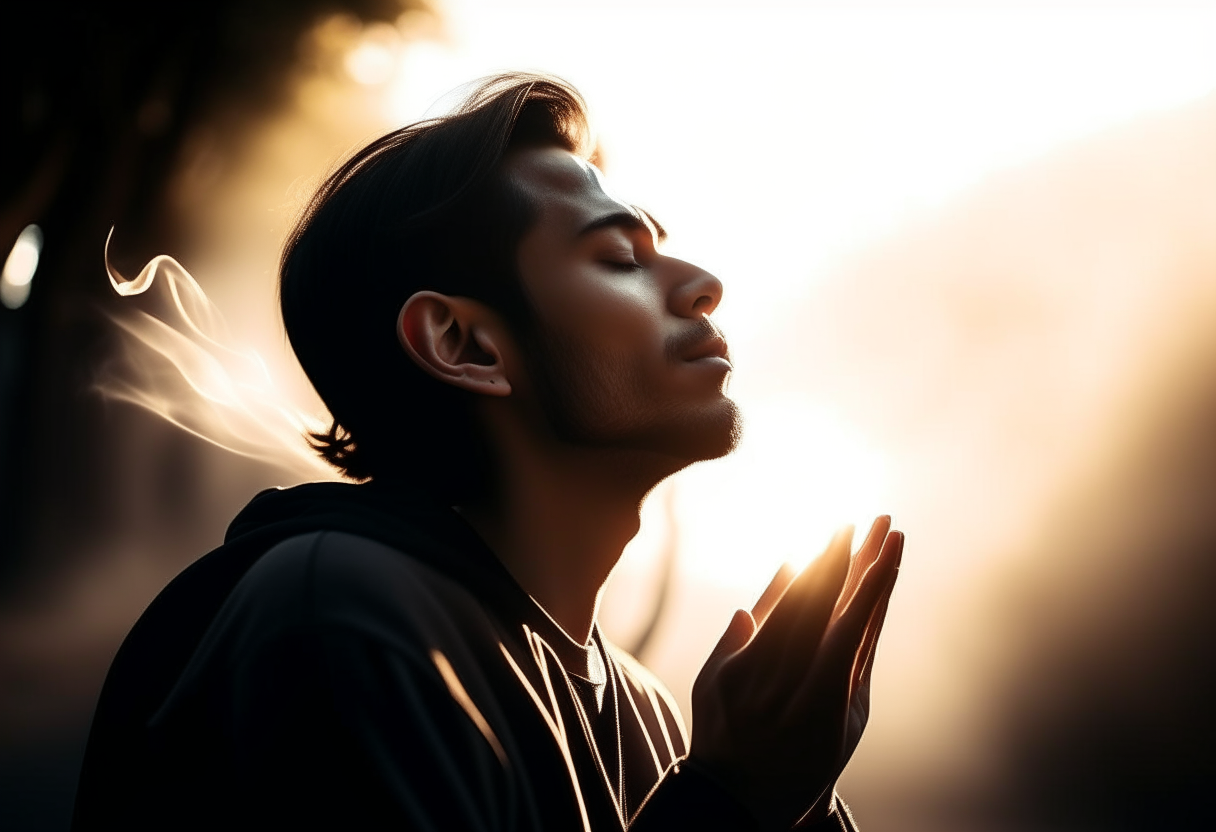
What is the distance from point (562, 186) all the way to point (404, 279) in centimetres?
27

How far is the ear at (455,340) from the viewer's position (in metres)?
1.35

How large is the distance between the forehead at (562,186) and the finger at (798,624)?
25.3 inches

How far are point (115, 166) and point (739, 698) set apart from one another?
3237mm

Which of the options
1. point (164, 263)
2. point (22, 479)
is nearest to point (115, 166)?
point (164, 263)

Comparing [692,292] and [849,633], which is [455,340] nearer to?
[692,292]

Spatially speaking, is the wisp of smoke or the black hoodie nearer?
the black hoodie

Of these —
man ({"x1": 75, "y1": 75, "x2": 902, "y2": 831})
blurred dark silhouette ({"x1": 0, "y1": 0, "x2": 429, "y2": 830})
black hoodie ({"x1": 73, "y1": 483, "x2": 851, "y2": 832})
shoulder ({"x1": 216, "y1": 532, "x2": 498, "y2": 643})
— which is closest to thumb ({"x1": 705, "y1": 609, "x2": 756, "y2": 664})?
man ({"x1": 75, "y1": 75, "x2": 902, "y2": 831})

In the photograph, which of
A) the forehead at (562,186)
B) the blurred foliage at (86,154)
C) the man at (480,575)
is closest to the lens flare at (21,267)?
the blurred foliage at (86,154)

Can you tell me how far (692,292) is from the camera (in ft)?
4.48

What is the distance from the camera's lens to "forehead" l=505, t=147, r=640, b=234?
1450mm

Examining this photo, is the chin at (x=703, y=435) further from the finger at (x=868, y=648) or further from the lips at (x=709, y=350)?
the finger at (x=868, y=648)

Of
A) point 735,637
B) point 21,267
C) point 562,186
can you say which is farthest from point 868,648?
point 21,267

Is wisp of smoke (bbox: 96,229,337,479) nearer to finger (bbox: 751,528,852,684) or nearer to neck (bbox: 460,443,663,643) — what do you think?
neck (bbox: 460,443,663,643)

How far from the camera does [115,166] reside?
3.44 meters
